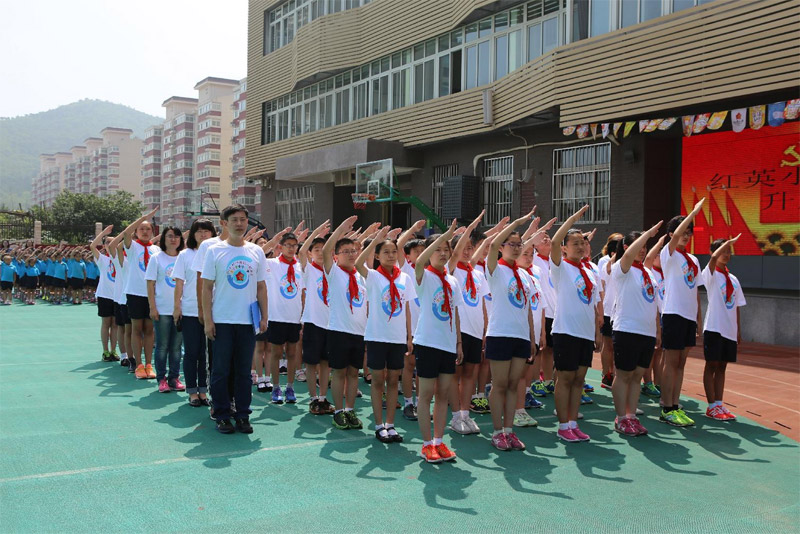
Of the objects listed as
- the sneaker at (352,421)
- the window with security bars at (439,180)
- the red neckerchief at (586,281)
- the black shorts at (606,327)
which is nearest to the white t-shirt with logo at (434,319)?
the sneaker at (352,421)

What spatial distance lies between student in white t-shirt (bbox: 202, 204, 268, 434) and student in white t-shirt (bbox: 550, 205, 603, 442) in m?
2.63

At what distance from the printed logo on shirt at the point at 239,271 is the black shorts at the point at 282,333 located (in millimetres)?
1524

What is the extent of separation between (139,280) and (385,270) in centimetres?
404

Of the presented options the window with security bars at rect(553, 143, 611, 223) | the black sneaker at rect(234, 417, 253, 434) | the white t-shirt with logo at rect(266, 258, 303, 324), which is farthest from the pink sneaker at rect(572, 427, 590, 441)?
the window with security bars at rect(553, 143, 611, 223)

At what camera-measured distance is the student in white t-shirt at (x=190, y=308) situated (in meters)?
7.12

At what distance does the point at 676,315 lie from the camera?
7.03m

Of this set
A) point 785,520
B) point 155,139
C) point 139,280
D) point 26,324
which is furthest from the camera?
point 155,139

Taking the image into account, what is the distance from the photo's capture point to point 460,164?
2109 centimetres

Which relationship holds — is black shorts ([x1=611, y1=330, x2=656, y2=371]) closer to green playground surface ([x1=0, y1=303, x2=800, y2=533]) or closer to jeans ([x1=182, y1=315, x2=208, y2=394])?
green playground surface ([x1=0, y1=303, x2=800, y2=533])

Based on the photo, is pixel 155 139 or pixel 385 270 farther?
pixel 155 139

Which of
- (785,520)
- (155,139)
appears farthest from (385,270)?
(155,139)

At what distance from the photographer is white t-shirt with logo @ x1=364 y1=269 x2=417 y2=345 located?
19.5 feet

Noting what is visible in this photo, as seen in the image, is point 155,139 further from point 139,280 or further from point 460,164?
point 139,280

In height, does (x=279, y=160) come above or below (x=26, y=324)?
above
